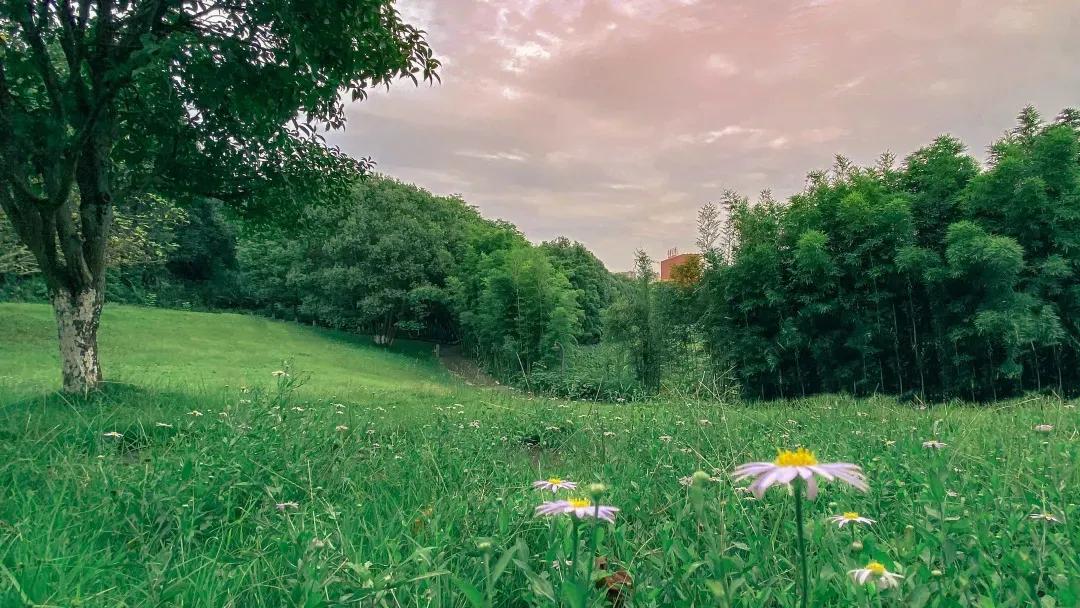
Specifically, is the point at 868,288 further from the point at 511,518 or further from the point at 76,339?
the point at 76,339

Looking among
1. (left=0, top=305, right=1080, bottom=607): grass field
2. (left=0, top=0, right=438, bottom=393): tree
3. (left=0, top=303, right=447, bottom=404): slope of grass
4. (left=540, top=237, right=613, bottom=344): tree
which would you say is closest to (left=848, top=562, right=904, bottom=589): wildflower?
(left=0, top=305, right=1080, bottom=607): grass field

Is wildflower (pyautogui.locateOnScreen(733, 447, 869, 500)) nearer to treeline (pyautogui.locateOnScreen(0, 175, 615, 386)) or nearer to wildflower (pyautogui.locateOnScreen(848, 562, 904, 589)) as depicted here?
wildflower (pyautogui.locateOnScreen(848, 562, 904, 589))

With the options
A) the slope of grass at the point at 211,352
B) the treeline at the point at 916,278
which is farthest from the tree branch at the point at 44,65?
the treeline at the point at 916,278

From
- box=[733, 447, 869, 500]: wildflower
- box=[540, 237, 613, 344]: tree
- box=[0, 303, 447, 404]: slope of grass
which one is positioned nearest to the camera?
box=[733, 447, 869, 500]: wildflower

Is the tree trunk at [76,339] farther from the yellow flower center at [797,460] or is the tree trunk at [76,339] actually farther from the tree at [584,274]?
the tree at [584,274]

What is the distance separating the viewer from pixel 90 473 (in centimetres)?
216

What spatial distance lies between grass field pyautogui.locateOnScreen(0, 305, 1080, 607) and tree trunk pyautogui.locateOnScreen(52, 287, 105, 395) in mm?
1694

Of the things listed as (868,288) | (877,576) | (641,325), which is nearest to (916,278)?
(868,288)

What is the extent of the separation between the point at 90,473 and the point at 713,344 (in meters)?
9.54

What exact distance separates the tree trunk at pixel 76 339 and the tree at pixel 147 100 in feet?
0.03

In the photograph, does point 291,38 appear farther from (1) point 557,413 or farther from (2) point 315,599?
(2) point 315,599

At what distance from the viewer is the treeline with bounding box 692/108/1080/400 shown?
7.61 meters

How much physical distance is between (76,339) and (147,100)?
2.42 metres

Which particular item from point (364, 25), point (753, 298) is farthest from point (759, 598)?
point (753, 298)
